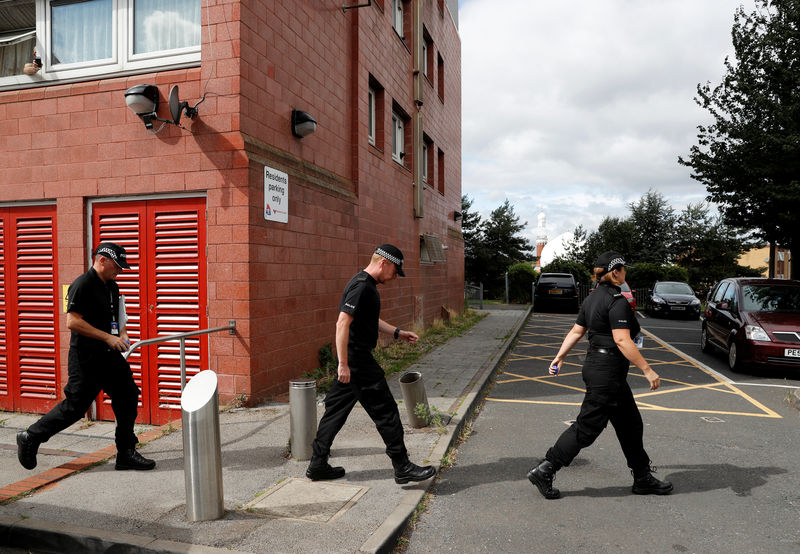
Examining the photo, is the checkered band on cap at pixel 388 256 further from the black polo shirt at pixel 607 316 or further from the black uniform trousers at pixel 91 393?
the black uniform trousers at pixel 91 393

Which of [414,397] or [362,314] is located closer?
[362,314]

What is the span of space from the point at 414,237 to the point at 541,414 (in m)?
8.08

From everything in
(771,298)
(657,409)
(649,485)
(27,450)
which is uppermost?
(771,298)

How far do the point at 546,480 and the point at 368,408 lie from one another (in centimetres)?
144

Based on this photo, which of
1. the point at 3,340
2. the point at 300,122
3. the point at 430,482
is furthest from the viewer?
the point at 300,122

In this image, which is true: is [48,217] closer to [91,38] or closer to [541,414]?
[91,38]

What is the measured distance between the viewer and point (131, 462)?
4.60 metres

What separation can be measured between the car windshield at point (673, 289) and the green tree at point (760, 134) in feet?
18.9

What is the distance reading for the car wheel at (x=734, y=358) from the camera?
9.66 meters

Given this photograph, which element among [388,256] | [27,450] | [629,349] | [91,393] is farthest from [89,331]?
[629,349]

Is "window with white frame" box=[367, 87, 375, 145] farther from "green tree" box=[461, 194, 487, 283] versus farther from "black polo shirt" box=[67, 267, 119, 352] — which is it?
"green tree" box=[461, 194, 487, 283]

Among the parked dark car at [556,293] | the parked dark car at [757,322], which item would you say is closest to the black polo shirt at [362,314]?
the parked dark car at [757,322]

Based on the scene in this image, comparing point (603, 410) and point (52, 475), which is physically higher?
point (603, 410)

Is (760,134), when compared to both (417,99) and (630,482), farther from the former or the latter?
(630,482)
